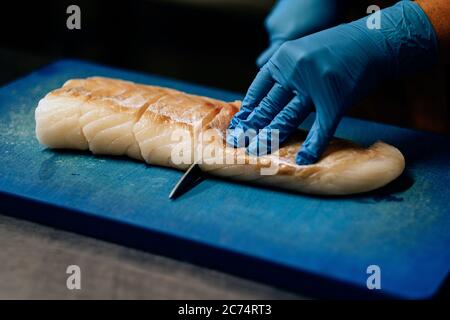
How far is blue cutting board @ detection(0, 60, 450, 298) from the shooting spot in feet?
7.40

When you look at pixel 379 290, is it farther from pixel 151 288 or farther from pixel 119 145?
pixel 119 145

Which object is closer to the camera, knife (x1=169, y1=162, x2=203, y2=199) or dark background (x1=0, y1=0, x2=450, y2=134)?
knife (x1=169, y1=162, x2=203, y2=199)

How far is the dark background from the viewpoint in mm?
5508

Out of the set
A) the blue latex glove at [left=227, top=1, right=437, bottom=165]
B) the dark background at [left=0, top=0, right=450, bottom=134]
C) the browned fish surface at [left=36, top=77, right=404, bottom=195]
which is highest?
the blue latex glove at [left=227, top=1, right=437, bottom=165]

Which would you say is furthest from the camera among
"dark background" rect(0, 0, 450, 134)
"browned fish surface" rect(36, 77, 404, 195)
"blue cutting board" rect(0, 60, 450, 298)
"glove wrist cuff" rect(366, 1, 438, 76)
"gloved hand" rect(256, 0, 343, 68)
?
"dark background" rect(0, 0, 450, 134)

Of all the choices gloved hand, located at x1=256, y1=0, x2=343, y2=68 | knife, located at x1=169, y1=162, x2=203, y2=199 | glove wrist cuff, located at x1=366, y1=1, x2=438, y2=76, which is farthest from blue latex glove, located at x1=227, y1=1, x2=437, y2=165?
gloved hand, located at x1=256, y1=0, x2=343, y2=68

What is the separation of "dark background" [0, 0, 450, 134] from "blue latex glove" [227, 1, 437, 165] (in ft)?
8.11

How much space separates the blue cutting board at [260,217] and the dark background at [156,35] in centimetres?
260

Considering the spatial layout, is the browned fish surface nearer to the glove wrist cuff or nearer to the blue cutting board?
the blue cutting board

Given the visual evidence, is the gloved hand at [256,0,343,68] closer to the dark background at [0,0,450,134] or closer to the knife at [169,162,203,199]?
the knife at [169,162,203,199]

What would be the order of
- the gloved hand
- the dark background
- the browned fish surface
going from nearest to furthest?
1. the browned fish surface
2. the gloved hand
3. the dark background

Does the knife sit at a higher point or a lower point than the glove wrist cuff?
lower
